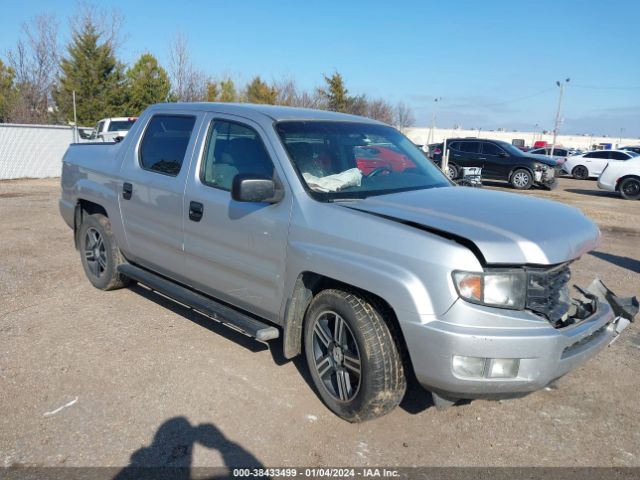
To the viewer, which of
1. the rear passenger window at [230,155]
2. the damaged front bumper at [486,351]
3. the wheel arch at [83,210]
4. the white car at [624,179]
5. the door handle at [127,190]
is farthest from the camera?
the white car at [624,179]

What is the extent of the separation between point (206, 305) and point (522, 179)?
1747cm

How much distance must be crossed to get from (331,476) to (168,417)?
3.72 feet

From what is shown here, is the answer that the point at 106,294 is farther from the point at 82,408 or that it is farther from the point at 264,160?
the point at 264,160

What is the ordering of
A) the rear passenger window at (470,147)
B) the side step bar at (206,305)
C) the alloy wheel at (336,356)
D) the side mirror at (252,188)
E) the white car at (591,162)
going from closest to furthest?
the alloy wheel at (336,356)
the side mirror at (252,188)
the side step bar at (206,305)
the rear passenger window at (470,147)
the white car at (591,162)

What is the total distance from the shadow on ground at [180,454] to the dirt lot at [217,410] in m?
0.01

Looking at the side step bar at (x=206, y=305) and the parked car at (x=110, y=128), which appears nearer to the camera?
the side step bar at (x=206, y=305)

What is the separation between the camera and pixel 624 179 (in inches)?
694

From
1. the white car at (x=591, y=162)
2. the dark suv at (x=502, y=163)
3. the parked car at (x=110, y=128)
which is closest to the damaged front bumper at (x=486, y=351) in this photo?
the dark suv at (x=502, y=163)

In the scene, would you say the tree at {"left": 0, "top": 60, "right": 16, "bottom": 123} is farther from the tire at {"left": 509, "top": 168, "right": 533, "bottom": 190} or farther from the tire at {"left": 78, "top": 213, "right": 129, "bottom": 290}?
the tire at {"left": 78, "top": 213, "right": 129, "bottom": 290}

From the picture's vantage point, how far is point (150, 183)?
4.70 m

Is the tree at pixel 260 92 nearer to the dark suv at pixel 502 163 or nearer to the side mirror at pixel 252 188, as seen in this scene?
the dark suv at pixel 502 163

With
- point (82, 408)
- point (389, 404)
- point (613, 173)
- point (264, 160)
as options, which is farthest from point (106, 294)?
point (613, 173)

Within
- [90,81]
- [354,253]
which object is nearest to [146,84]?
[90,81]

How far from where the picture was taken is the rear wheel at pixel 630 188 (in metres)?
17.5
